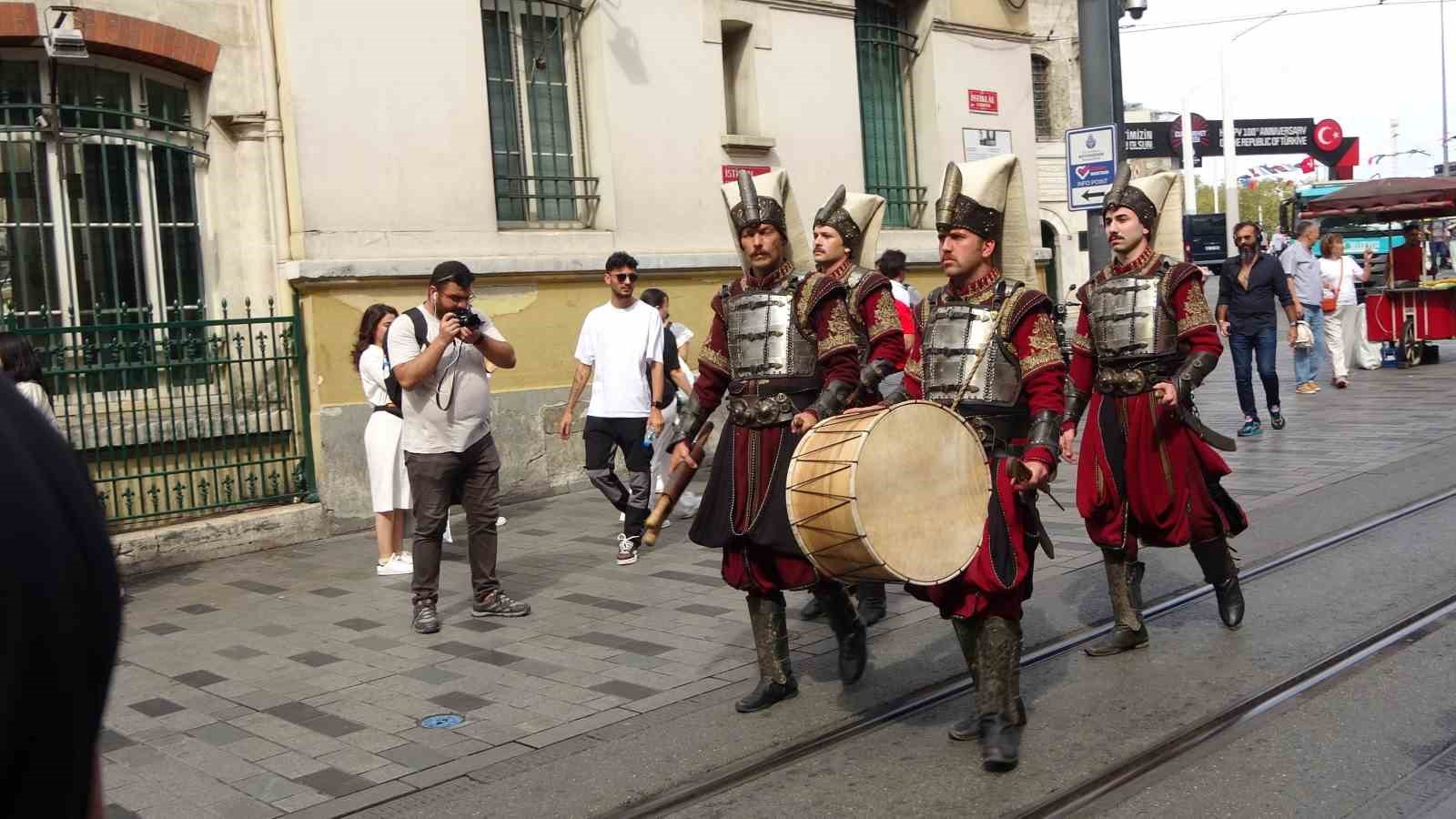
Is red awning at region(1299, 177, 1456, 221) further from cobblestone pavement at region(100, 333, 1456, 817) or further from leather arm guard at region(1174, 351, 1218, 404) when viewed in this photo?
leather arm guard at region(1174, 351, 1218, 404)

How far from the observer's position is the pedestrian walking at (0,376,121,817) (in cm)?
127

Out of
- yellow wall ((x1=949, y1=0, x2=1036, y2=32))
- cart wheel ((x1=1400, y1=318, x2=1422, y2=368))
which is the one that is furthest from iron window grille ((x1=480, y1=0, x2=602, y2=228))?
cart wheel ((x1=1400, y1=318, x2=1422, y2=368))

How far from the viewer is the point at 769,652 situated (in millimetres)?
A: 5574

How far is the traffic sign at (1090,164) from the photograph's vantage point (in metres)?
12.2

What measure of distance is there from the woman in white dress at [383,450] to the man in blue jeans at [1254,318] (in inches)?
323

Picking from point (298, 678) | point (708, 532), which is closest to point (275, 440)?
point (298, 678)

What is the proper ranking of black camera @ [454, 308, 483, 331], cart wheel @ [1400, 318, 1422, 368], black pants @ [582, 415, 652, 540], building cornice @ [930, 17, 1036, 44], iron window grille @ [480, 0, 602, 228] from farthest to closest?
1. cart wheel @ [1400, 318, 1422, 368]
2. building cornice @ [930, 17, 1036, 44]
3. iron window grille @ [480, 0, 602, 228]
4. black pants @ [582, 415, 652, 540]
5. black camera @ [454, 308, 483, 331]

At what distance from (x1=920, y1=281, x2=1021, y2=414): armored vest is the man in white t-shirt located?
4157 millimetres

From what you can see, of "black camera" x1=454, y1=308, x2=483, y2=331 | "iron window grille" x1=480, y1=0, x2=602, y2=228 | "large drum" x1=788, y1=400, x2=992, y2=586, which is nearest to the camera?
"large drum" x1=788, y1=400, x2=992, y2=586

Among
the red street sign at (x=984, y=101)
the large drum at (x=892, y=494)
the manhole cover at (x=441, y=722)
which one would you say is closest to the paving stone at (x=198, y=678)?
the manhole cover at (x=441, y=722)

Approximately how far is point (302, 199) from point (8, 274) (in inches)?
80.1

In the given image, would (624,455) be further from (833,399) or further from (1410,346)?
(1410,346)

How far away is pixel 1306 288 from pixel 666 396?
414 inches

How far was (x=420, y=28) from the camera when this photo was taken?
11125 millimetres
